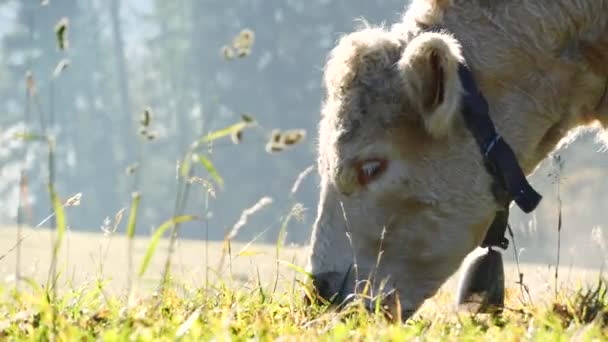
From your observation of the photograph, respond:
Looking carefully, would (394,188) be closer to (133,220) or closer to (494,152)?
(494,152)

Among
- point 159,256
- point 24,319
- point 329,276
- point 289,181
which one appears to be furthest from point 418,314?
point 289,181

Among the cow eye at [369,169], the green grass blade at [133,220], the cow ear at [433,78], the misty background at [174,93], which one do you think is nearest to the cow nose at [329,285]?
the cow eye at [369,169]

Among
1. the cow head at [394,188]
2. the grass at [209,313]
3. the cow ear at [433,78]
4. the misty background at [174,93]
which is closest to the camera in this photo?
the grass at [209,313]

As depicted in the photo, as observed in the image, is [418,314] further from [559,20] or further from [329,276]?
[559,20]

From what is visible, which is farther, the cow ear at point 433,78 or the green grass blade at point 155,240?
the cow ear at point 433,78

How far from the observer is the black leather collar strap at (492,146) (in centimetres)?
516

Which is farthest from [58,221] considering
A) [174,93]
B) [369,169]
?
[174,93]

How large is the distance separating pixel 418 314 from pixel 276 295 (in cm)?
77

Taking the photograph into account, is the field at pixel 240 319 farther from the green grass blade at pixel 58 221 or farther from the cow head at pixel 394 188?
the cow head at pixel 394 188

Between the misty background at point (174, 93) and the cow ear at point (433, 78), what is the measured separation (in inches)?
1758

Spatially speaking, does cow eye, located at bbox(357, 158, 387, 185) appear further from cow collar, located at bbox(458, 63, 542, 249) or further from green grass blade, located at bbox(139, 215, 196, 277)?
green grass blade, located at bbox(139, 215, 196, 277)

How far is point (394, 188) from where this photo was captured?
17.4 feet

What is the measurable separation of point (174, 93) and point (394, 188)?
2564 inches

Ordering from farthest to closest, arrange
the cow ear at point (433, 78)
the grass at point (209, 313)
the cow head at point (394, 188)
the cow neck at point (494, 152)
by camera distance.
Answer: the cow head at point (394, 188) → the cow neck at point (494, 152) → the cow ear at point (433, 78) → the grass at point (209, 313)
